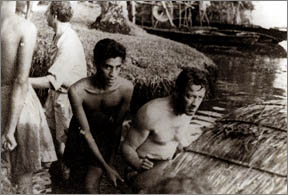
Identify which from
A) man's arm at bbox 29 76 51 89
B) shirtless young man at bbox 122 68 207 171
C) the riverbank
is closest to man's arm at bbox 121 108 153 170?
shirtless young man at bbox 122 68 207 171

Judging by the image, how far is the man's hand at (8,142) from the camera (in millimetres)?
2639

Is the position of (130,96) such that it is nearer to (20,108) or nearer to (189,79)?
(189,79)

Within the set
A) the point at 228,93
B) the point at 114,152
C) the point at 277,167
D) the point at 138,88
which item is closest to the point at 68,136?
the point at 114,152

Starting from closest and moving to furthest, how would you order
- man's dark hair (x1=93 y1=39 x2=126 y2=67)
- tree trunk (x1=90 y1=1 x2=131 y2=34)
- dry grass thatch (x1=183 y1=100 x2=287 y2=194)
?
dry grass thatch (x1=183 y1=100 x2=287 y2=194) < man's dark hair (x1=93 y1=39 x2=126 y2=67) < tree trunk (x1=90 y1=1 x2=131 y2=34)

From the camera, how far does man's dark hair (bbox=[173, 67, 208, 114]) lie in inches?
101

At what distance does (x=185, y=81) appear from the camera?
102 inches

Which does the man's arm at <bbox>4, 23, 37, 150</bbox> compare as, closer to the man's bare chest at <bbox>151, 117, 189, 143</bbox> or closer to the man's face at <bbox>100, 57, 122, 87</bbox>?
the man's face at <bbox>100, 57, 122, 87</bbox>

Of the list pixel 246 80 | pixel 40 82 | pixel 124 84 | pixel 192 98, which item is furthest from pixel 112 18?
pixel 246 80

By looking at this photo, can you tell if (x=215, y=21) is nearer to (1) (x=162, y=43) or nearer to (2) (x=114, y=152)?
(1) (x=162, y=43)

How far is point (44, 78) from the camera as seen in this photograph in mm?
2650

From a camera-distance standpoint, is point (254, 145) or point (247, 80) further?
point (247, 80)

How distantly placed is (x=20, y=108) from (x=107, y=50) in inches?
24.4

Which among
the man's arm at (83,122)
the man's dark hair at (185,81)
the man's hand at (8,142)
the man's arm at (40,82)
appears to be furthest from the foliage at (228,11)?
the man's hand at (8,142)

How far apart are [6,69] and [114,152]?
80cm
